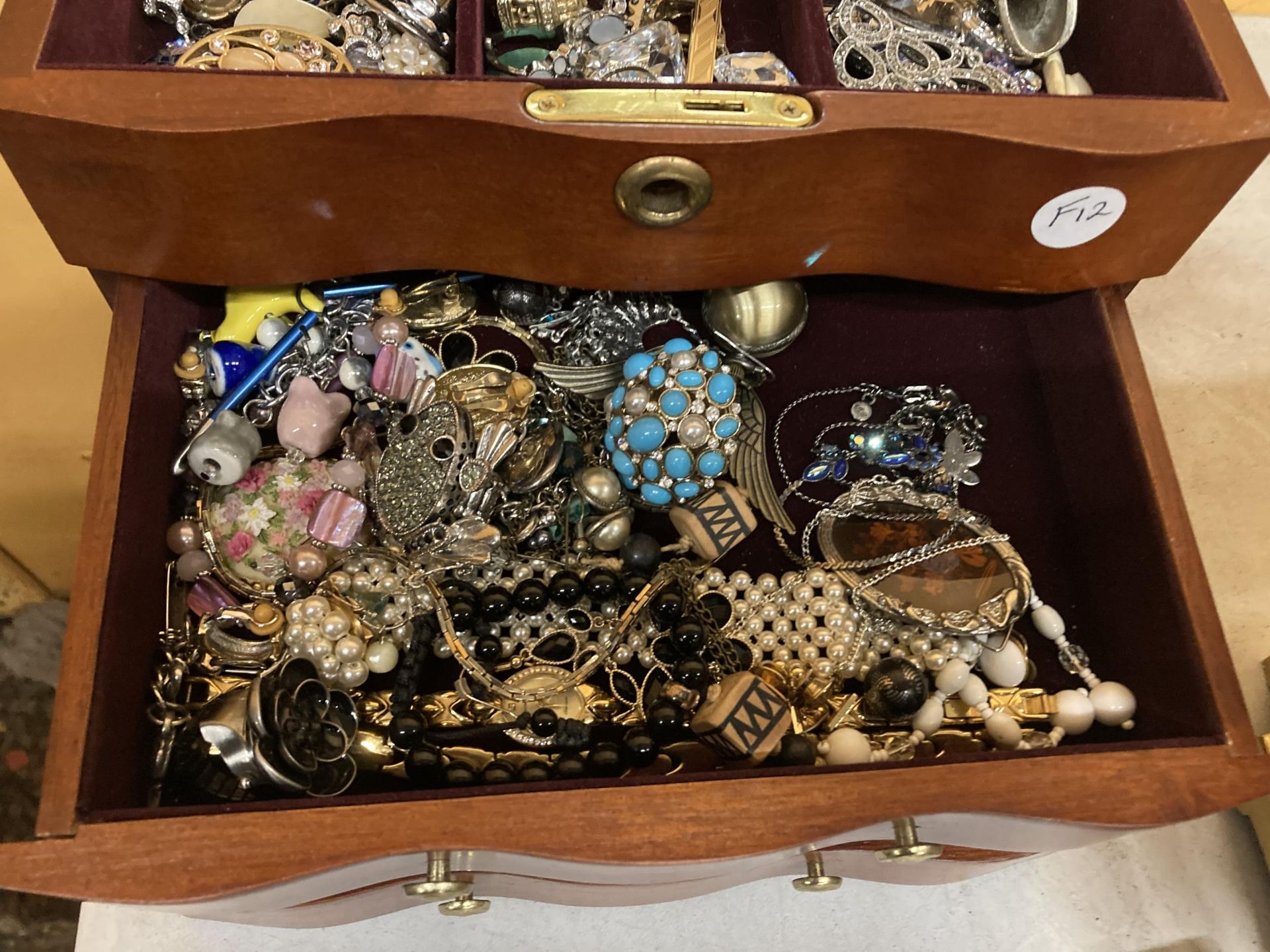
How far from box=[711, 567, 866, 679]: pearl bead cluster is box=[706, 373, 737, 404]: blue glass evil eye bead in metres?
0.17

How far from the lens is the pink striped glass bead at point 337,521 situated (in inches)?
33.2

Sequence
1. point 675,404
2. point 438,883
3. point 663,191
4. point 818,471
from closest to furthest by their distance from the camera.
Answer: point 438,883, point 663,191, point 675,404, point 818,471

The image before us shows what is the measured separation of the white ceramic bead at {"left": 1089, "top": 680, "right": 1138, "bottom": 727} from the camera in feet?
2.66

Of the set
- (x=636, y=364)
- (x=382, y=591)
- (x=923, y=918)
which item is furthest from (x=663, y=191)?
(x=923, y=918)

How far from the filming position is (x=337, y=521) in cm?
84

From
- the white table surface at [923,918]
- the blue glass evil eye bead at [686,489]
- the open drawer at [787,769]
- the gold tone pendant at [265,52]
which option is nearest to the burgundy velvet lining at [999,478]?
the open drawer at [787,769]

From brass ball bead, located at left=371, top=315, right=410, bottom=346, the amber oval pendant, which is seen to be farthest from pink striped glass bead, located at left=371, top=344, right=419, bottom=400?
the amber oval pendant

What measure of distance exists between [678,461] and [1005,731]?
376 mm

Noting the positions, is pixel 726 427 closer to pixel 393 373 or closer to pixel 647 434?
pixel 647 434

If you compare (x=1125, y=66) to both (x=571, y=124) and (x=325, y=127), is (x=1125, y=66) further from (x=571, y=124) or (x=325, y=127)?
(x=325, y=127)

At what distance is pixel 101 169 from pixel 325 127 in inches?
6.6

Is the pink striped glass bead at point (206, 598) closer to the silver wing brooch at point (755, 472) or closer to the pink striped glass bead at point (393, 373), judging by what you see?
the pink striped glass bead at point (393, 373)

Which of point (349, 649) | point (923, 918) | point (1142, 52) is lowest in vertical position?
point (923, 918)

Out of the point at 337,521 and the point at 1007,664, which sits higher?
the point at 337,521
